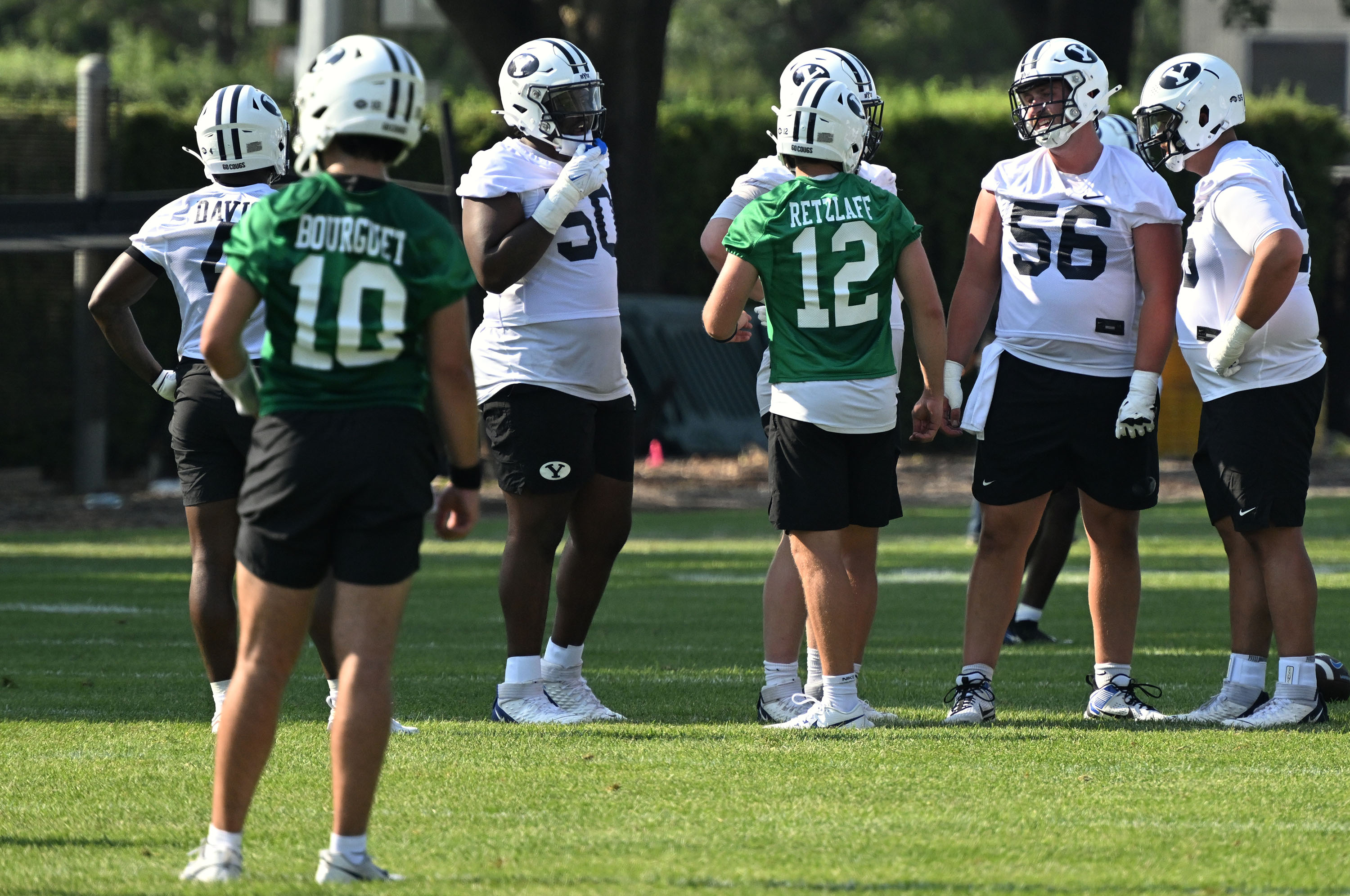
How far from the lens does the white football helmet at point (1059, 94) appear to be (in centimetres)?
619

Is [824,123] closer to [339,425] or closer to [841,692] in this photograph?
[841,692]

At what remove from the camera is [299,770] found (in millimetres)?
5426

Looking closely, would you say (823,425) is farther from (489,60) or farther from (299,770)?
(489,60)

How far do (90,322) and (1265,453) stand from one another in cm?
1256

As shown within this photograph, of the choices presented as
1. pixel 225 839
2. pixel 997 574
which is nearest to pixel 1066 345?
pixel 997 574

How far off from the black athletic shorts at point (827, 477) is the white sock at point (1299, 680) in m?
1.39

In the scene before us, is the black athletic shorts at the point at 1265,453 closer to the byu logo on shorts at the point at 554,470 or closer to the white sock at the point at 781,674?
the white sock at the point at 781,674

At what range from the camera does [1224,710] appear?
6285 millimetres

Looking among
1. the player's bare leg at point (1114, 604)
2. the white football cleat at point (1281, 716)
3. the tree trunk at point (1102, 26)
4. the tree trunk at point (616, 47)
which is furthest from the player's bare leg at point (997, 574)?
the tree trunk at point (1102, 26)

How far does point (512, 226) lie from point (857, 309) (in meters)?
1.16

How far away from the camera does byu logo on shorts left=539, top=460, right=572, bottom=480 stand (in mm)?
6207

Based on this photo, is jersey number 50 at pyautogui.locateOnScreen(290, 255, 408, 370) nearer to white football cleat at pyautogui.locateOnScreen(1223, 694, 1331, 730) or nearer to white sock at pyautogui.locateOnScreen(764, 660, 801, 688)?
white sock at pyautogui.locateOnScreen(764, 660, 801, 688)

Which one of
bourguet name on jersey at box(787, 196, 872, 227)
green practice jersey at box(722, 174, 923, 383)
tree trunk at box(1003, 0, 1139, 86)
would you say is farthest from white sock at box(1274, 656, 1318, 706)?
tree trunk at box(1003, 0, 1139, 86)

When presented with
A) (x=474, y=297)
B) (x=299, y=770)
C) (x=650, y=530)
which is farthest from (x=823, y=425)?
(x=474, y=297)
